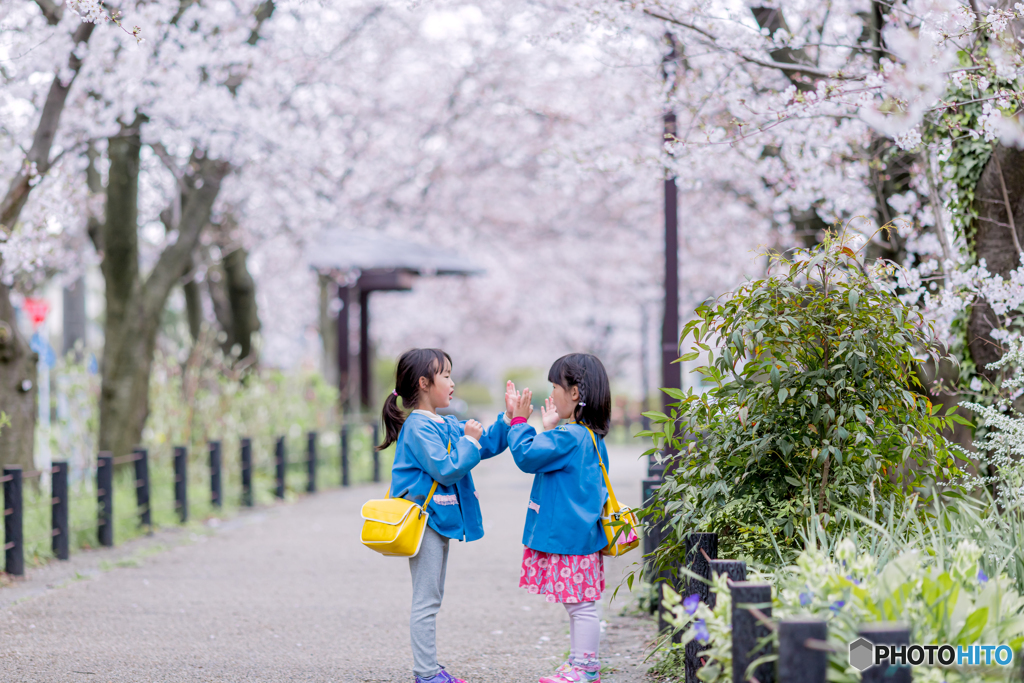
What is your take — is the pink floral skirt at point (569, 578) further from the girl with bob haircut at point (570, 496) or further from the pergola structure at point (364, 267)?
the pergola structure at point (364, 267)

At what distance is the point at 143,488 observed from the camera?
8742mm

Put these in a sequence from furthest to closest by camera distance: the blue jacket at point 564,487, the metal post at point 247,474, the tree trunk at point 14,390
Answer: the metal post at point 247,474, the tree trunk at point 14,390, the blue jacket at point 564,487

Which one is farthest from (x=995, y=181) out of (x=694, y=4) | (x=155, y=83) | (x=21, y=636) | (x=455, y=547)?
(x=155, y=83)

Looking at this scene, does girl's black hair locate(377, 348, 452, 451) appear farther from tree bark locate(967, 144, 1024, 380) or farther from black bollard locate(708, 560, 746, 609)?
tree bark locate(967, 144, 1024, 380)

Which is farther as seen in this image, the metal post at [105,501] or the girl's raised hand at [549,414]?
the metal post at [105,501]

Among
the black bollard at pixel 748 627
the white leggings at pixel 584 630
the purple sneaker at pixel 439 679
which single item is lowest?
the purple sneaker at pixel 439 679

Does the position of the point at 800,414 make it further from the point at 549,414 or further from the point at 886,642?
the point at 886,642

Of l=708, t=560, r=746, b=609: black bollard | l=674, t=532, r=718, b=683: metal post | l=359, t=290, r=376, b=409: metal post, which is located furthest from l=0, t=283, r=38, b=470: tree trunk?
l=359, t=290, r=376, b=409: metal post

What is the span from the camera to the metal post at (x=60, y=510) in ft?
23.1

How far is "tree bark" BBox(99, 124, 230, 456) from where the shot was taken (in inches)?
393

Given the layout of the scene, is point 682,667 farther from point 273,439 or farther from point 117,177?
point 273,439

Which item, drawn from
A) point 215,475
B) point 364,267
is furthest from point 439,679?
point 364,267

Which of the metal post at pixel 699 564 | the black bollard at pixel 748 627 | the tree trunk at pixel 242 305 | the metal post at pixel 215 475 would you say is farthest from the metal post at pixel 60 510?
the tree trunk at pixel 242 305

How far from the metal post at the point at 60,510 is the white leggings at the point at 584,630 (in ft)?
15.8
